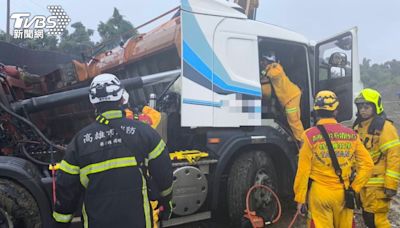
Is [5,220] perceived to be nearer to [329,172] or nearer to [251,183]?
[251,183]

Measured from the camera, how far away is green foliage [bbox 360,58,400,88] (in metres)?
39.9

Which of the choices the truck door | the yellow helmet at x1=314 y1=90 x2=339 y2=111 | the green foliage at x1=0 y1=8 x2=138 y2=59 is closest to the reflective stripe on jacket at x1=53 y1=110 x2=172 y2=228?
the yellow helmet at x1=314 y1=90 x2=339 y2=111

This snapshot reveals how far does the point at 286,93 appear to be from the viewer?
201 inches

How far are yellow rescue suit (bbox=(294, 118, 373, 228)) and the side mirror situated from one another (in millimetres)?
2083

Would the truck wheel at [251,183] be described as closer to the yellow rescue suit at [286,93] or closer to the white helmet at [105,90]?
the yellow rescue suit at [286,93]

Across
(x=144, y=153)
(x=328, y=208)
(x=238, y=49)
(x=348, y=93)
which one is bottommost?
(x=328, y=208)

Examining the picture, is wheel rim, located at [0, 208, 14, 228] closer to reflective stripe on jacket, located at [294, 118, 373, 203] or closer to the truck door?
the truck door

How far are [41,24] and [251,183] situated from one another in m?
18.0

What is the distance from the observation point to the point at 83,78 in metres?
5.29

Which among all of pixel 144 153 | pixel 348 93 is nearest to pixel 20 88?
pixel 144 153

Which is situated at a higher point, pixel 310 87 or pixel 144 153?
pixel 310 87

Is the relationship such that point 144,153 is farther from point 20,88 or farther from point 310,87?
point 310,87

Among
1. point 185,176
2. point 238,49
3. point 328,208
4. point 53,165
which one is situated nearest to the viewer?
point 328,208

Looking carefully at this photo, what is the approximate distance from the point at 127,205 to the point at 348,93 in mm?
3870
